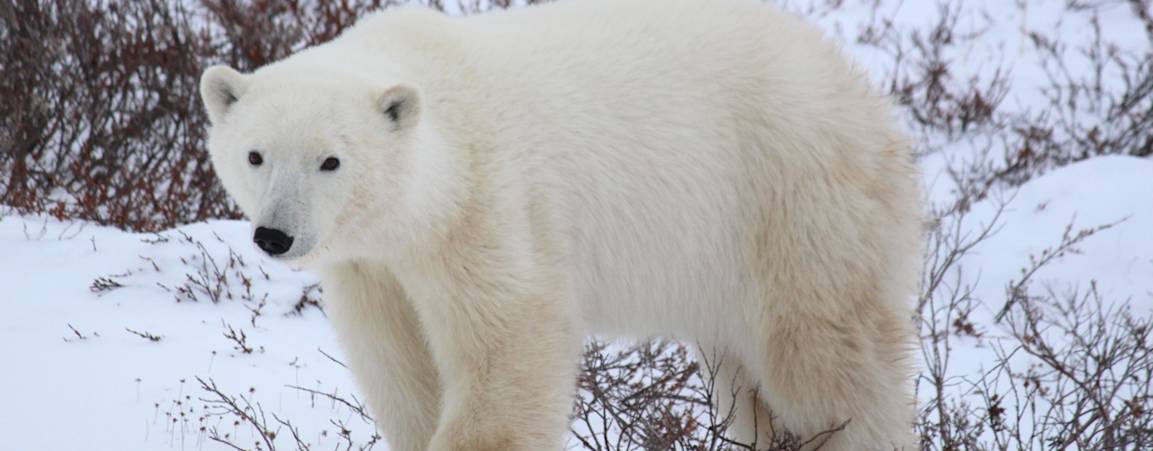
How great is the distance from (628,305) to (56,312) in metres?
2.39

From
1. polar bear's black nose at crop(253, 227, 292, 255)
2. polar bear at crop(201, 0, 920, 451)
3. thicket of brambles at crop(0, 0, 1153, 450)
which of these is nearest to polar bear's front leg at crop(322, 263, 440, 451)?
polar bear at crop(201, 0, 920, 451)

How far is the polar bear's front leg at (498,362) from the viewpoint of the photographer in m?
2.81

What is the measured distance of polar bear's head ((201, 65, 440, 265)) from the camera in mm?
2590

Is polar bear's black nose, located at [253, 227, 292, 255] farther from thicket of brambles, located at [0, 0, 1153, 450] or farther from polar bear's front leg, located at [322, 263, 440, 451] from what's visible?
thicket of brambles, located at [0, 0, 1153, 450]

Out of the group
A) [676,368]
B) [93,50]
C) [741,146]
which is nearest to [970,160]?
[676,368]

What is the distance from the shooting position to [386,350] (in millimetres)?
3031

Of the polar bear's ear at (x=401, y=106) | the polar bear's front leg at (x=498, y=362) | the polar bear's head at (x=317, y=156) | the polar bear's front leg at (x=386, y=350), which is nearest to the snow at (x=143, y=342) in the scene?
the polar bear's front leg at (x=386, y=350)

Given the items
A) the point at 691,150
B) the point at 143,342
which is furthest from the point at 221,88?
the point at 143,342

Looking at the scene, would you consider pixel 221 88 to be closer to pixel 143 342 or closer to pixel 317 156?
pixel 317 156

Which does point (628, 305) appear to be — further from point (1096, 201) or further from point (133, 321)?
point (1096, 201)

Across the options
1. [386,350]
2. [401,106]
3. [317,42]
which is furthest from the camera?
[317,42]

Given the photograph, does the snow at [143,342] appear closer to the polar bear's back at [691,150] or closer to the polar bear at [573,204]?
the polar bear at [573,204]

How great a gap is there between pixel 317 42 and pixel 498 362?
177 inches

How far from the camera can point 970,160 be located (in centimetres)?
715
